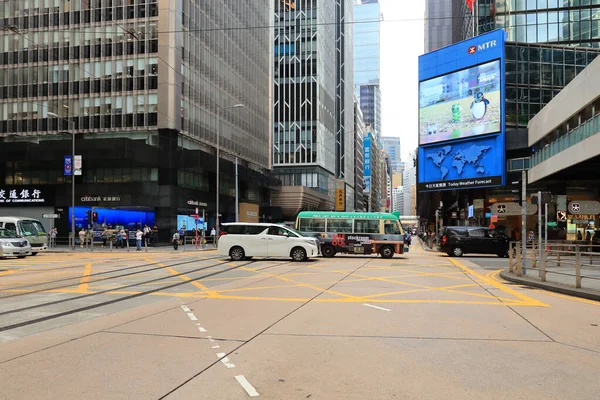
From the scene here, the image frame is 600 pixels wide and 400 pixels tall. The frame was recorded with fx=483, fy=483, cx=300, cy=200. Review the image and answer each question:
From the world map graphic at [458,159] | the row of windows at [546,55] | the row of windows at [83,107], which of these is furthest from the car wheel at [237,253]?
the row of windows at [546,55]

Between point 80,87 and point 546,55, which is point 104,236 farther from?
point 546,55

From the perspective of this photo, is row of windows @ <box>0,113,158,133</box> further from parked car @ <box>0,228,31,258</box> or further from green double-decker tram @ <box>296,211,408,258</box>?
green double-decker tram @ <box>296,211,408,258</box>

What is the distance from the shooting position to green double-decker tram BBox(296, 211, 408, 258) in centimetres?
2656

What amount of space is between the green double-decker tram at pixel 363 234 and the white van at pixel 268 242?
370 cm

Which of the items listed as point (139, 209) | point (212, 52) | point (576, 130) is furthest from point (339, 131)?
point (576, 130)

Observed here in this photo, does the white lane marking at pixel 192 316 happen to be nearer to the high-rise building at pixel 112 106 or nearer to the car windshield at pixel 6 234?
the car windshield at pixel 6 234

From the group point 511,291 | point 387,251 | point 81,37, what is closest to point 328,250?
point 387,251

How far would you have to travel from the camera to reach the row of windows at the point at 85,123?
46.3 meters

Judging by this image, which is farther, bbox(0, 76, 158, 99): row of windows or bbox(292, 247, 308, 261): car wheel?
bbox(0, 76, 158, 99): row of windows

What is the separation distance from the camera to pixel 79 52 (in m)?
48.0

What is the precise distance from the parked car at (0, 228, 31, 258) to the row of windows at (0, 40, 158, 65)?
86.0 ft

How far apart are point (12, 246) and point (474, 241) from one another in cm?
2582

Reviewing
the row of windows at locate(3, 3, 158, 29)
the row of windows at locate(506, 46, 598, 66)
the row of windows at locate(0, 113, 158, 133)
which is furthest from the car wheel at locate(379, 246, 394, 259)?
the row of windows at locate(3, 3, 158, 29)

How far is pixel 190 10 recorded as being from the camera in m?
49.2
